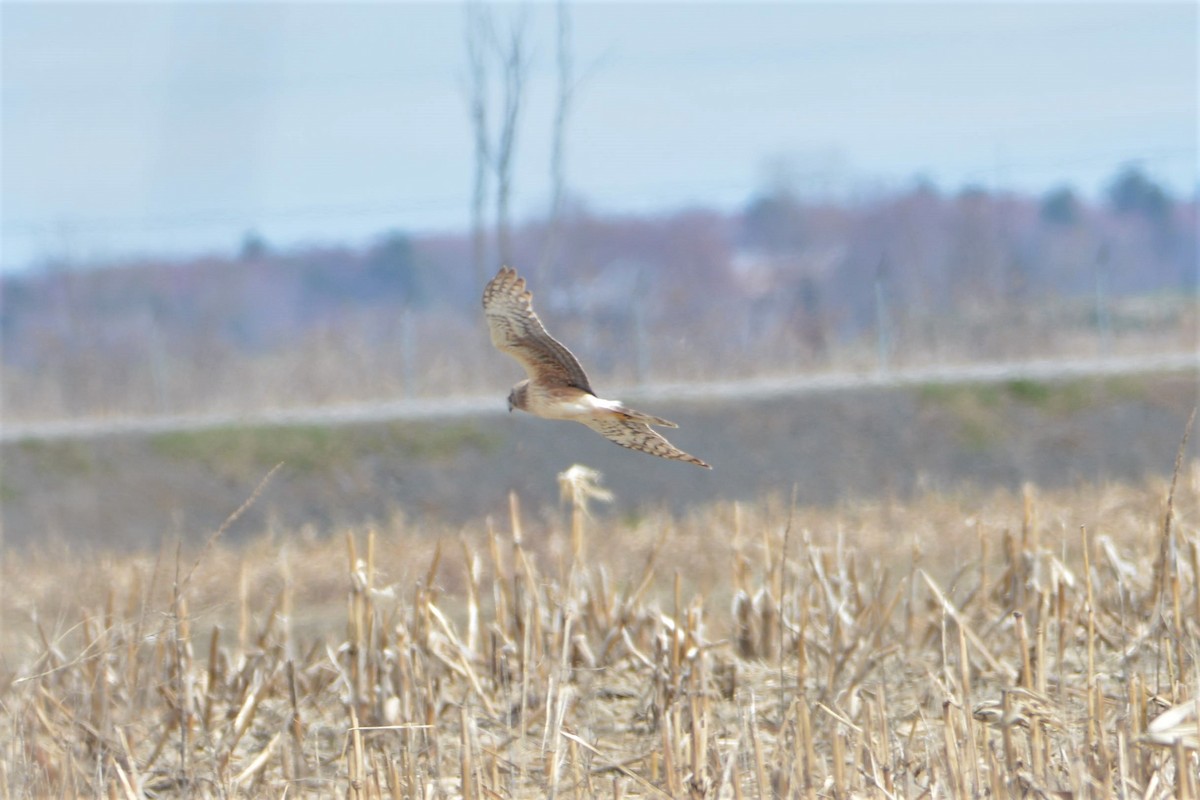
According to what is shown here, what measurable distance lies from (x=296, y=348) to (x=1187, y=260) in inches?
1023

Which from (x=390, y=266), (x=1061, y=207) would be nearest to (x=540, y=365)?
(x=390, y=266)

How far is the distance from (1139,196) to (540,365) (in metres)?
45.7

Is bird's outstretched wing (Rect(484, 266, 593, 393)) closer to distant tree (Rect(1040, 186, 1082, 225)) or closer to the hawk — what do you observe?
the hawk

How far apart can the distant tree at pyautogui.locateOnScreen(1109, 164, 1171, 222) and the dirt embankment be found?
2406cm

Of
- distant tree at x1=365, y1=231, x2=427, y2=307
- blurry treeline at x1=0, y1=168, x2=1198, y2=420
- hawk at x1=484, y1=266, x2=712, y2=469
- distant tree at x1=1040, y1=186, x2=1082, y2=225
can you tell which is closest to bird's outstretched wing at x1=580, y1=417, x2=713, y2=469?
hawk at x1=484, y1=266, x2=712, y2=469

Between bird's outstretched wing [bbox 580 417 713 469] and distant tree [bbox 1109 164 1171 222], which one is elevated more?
distant tree [bbox 1109 164 1171 222]

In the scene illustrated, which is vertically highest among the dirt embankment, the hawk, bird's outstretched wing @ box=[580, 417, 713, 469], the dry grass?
the hawk

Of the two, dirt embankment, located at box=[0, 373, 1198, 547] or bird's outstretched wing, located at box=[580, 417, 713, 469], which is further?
dirt embankment, located at box=[0, 373, 1198, 547]

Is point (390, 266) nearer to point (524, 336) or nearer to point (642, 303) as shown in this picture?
point (642, 303)

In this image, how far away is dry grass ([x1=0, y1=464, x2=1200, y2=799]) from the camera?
16.2 feet

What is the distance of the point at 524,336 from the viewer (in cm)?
486

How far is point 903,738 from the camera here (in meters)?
5.54

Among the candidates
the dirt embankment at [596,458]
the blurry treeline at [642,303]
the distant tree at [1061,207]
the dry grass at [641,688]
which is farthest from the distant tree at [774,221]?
the dry grass at [641,688]

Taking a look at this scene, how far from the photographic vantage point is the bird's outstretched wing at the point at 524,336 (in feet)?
15.6
